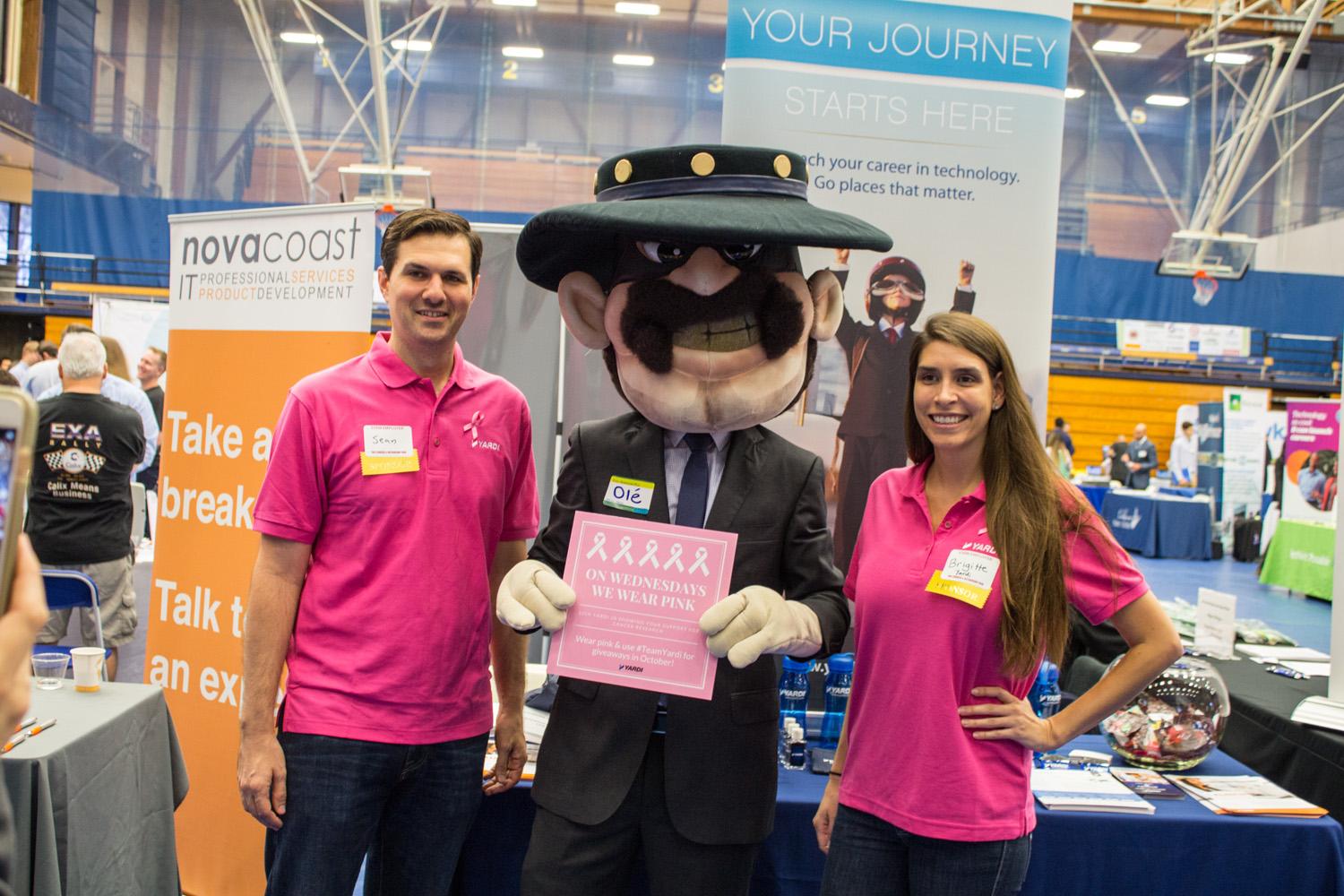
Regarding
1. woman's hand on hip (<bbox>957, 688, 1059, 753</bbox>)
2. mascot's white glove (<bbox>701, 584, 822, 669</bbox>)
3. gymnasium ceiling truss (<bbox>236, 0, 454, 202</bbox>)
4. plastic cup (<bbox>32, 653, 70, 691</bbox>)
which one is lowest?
plastic cup (<bbox>32, 653, 70, 691</bbox>)

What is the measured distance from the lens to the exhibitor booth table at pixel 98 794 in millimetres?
2068

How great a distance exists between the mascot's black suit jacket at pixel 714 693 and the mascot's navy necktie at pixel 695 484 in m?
0.03

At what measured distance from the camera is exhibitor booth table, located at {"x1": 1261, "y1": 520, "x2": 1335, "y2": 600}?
823 cm

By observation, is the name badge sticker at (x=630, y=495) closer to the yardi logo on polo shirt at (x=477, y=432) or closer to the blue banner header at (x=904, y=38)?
the yardi logo on polo shirt at (x=477, y=432)

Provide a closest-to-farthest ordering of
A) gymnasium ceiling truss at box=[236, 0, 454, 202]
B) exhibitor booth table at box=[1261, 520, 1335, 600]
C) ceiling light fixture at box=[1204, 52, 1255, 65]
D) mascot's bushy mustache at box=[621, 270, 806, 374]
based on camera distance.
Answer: mascot's bushy mustache at box=[621, 270, 806, 374]
exhibitor booth table at box=[1261, 520, 1335, 600]
gymnasium ceiling truss at box=[236, 0, 454, 202]
ceiling light fixture at box=[1204, 52, 1255, 65]

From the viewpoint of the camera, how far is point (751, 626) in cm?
151

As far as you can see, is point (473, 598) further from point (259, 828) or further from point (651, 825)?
point (259, 828)

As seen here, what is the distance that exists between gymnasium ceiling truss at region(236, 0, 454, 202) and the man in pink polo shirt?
1218cm

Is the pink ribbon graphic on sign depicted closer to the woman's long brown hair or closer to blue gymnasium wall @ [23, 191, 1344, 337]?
the woman's long brown hair

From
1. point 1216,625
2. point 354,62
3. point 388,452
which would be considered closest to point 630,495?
point 388,452

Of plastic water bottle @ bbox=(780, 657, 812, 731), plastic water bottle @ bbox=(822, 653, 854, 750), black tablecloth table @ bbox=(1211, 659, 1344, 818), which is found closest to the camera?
plastic water bottle @ bbox=(822, 653, 854, 750)

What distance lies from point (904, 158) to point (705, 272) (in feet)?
4.65

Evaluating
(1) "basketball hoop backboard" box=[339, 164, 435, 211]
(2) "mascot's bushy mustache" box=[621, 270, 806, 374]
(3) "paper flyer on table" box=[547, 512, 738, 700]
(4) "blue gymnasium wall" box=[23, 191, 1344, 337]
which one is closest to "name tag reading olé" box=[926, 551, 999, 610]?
(3) "paper flyer on table" box=[547, 512, 738, 700]

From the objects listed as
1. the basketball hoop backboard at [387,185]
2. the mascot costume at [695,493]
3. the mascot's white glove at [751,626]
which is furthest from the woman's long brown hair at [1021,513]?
the basketball hoop backboard at [387,185]
